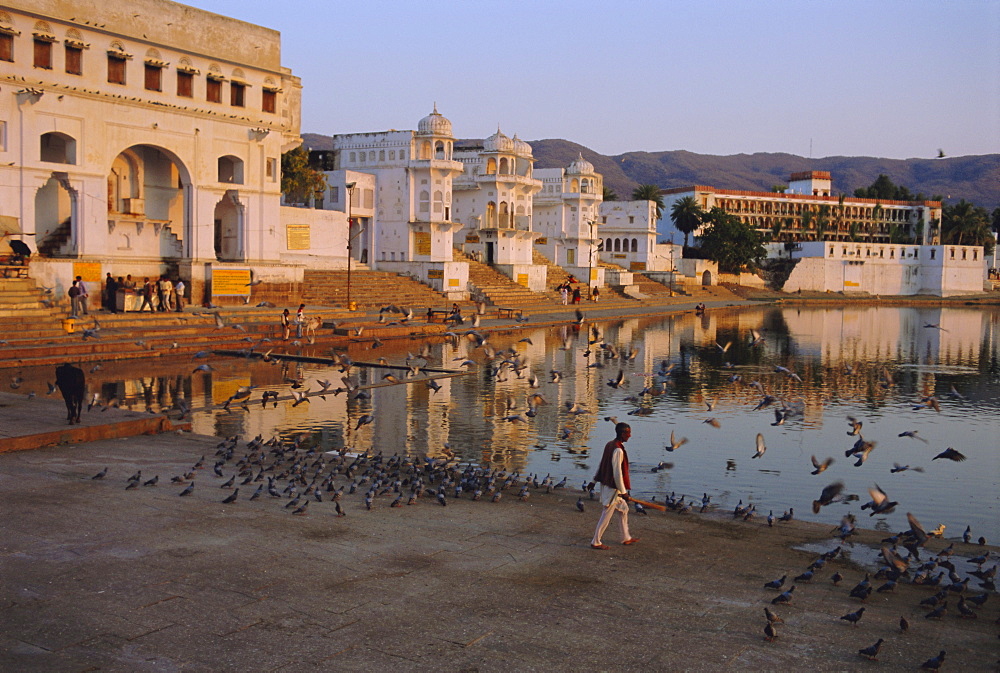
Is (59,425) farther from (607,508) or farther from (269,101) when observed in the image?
(269,101)

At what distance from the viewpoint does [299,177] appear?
5044 centimetres

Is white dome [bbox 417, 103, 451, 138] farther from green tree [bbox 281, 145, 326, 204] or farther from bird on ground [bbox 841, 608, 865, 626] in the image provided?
bird on ground [bbox 841, 608, 865, 626]

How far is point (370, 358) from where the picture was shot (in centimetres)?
2800

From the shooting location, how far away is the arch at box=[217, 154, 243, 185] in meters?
38.0

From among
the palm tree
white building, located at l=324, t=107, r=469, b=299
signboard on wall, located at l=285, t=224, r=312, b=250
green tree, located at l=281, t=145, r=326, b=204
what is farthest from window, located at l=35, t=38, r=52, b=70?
the palm tree

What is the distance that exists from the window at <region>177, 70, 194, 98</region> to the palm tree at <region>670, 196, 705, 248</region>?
62.2m

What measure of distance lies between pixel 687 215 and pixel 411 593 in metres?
86.9

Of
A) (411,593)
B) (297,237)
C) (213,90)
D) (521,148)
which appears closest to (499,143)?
(521,148)

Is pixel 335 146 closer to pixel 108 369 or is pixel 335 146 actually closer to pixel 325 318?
pixel 325 318

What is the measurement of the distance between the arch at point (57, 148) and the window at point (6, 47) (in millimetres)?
2849

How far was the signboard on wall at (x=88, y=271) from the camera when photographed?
31283mm

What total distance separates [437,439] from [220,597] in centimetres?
903

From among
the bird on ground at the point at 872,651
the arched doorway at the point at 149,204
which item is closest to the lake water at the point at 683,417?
the bird on ground at the point at 872,651

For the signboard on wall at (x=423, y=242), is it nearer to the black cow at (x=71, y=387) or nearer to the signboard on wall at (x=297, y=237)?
the signboard on wall at (x=297, y=237)
